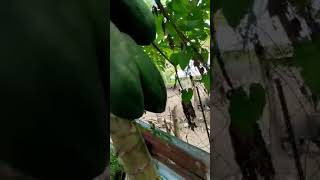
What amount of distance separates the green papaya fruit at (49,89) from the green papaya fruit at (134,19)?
10 cm

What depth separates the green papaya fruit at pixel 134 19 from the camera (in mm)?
330

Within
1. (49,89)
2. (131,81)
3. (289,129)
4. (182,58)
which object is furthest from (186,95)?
(49,89)

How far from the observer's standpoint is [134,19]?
1.11ft

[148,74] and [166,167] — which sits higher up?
[148,74]

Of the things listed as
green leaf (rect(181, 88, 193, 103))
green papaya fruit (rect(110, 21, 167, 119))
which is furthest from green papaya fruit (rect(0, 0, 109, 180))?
green leaf (rect(181, 88, 193, 103))

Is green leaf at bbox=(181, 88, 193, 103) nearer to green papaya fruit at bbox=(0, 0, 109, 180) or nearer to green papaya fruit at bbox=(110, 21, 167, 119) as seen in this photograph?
green papaya fruit at bbox=(110, 21, 167, 119)

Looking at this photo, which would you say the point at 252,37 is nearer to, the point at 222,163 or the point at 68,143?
the point at 222,163

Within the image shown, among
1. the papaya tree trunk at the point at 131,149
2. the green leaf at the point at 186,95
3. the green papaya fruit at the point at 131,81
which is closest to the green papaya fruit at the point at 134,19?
the green papaya fruit at the point at 131,81

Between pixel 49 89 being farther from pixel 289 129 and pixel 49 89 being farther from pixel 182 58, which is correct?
pixel 182 58

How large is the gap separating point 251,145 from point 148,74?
145 mm

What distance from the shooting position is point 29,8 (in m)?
0.20

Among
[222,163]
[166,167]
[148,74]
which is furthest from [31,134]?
[166,167]

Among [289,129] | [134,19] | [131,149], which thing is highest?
[134,19]

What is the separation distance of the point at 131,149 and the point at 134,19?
398 millimetres
